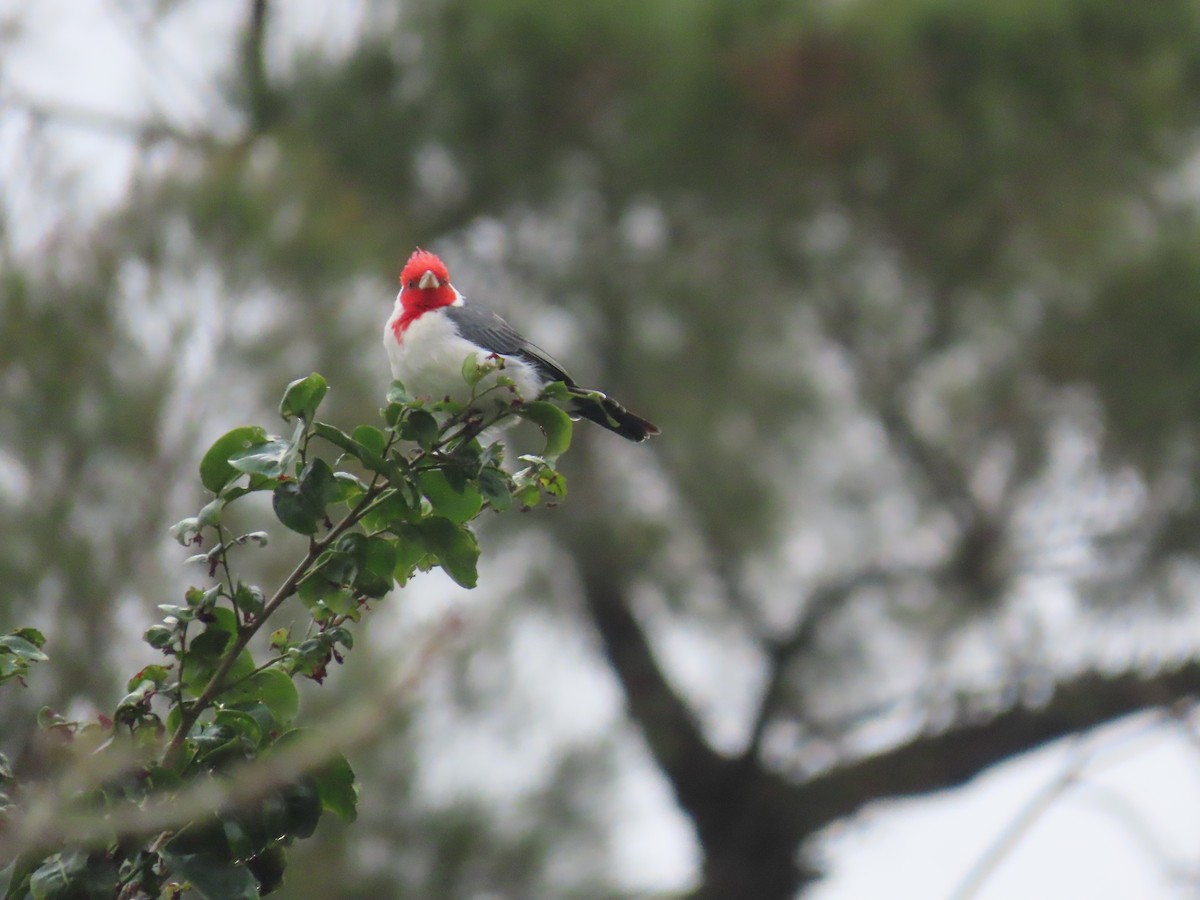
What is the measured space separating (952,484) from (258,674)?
4.50 m

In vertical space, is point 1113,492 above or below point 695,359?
below

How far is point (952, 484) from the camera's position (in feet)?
17.3


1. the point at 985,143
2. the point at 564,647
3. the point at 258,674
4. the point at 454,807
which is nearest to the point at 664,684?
the point at 564,647

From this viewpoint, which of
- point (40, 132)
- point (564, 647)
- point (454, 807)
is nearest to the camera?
point (40, 132)

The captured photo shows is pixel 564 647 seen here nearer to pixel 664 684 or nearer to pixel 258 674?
pixel 664 684

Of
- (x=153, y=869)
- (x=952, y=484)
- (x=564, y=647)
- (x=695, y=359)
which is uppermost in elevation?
(x=695, y=359)

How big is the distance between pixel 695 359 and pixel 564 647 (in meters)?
1.25

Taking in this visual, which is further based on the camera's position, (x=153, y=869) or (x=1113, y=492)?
(x=1113, y=492)

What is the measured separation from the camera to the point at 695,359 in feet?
17.9

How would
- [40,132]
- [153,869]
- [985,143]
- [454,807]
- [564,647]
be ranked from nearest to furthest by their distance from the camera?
[153,869]
[40,132]
[454,807]
[985,143]
[564,647]

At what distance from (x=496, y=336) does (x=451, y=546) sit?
43.7 inches

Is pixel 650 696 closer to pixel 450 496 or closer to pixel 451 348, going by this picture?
pixel 451 348

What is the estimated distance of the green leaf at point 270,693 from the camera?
1.04 meters

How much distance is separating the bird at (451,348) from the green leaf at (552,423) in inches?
20.7
